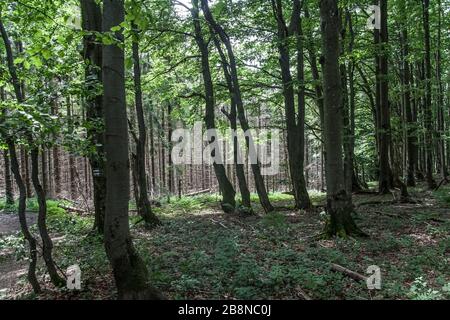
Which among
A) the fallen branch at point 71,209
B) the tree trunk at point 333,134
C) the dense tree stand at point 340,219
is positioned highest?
the tree trunk at point 333,134

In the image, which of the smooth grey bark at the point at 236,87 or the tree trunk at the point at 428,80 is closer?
the smooth grey bark at the point at 236,87

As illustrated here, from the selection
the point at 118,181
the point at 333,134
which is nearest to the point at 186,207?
the point at 333,134

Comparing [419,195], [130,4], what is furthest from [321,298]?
[419,195]

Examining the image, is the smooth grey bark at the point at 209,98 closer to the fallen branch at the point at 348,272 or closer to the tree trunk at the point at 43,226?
the fallen branch at the point at 348,272

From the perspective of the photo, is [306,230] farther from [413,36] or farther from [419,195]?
[413,36]

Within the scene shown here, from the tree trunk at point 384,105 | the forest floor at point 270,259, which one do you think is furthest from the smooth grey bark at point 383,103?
the forest floor at point 270,259

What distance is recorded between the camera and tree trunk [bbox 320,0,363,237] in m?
8.24

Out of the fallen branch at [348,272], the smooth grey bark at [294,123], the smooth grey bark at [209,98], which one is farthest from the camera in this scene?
the smooth grey bark at [209,98]

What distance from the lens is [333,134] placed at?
8266 mm

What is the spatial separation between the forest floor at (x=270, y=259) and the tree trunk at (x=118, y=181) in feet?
2.39

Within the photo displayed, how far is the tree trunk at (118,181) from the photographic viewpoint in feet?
14.9

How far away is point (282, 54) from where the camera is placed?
42.8 feet

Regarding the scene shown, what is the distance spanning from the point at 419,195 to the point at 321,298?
1149 centimetres

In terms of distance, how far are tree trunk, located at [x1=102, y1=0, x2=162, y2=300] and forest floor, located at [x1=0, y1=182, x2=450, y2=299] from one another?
73 cm
